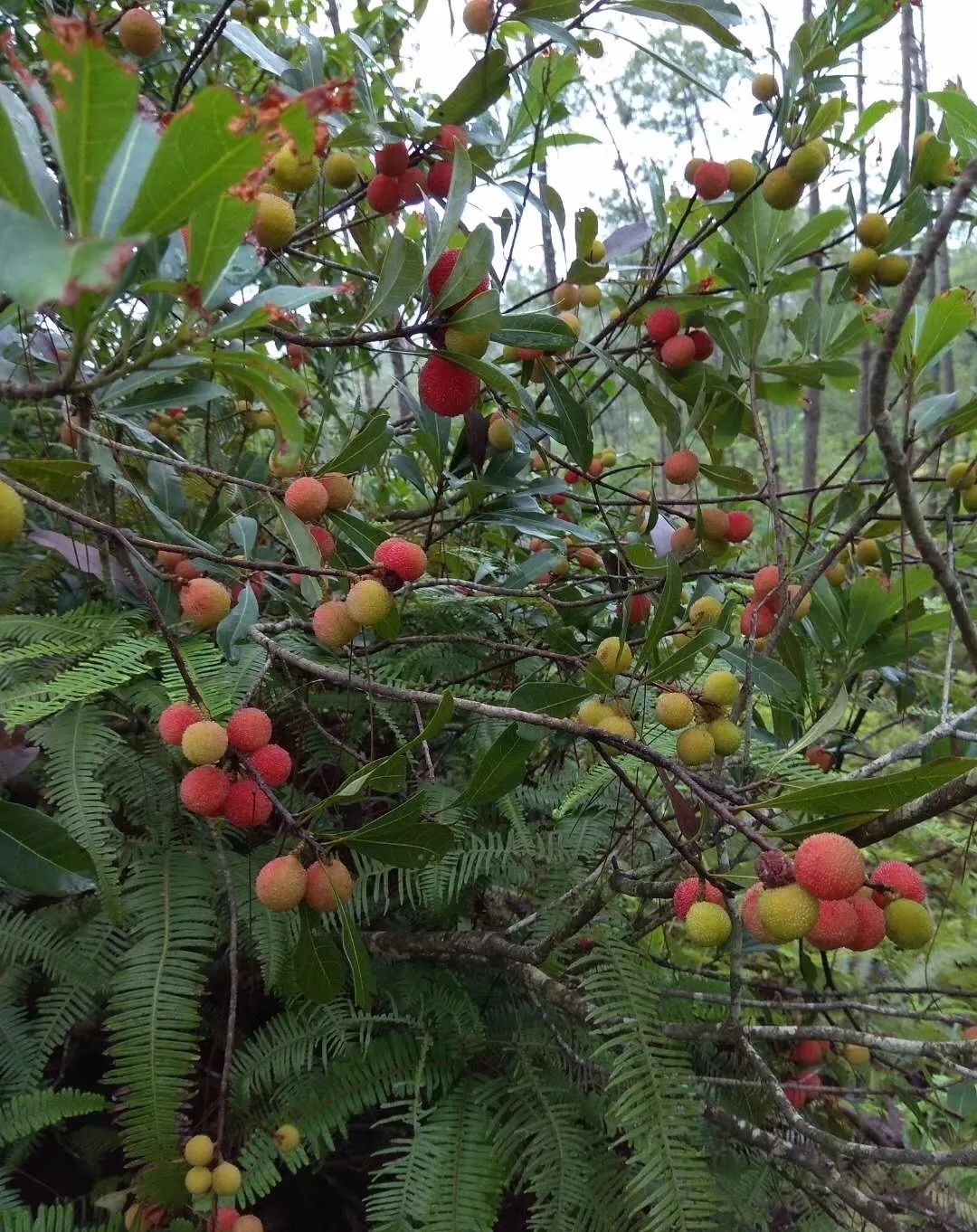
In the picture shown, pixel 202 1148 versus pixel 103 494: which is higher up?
pixel 103 494

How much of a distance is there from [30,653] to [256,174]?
823 millimetres

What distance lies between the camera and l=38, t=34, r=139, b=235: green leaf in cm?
34

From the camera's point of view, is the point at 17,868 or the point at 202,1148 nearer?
the point at 17,868

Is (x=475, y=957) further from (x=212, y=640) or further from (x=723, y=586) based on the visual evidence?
(x=723, y=586)

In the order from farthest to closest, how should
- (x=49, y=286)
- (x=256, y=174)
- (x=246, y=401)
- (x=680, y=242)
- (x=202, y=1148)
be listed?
(x=680, y=242)
(x=246, y=401)
(x=202, y=1148)
(x=256, y=174)
(x=49, y=286)

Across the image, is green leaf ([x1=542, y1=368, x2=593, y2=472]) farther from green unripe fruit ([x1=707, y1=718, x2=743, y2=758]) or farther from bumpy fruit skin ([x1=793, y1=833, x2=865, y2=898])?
bumpy fruit skin ([x1=793, y1=833, x2=865, y2=898])

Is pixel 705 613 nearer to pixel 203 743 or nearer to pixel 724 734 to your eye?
pixel 724 734

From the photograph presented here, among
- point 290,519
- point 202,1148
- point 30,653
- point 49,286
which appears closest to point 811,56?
point 290,519

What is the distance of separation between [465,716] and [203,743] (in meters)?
0.66

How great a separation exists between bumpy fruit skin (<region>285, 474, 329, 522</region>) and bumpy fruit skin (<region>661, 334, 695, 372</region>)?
0.71 meters

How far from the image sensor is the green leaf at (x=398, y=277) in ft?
2.37

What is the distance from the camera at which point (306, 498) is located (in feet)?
2.54

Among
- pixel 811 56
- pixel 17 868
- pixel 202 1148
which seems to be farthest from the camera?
pixel 811 56

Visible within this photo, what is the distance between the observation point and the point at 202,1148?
1000 mm
